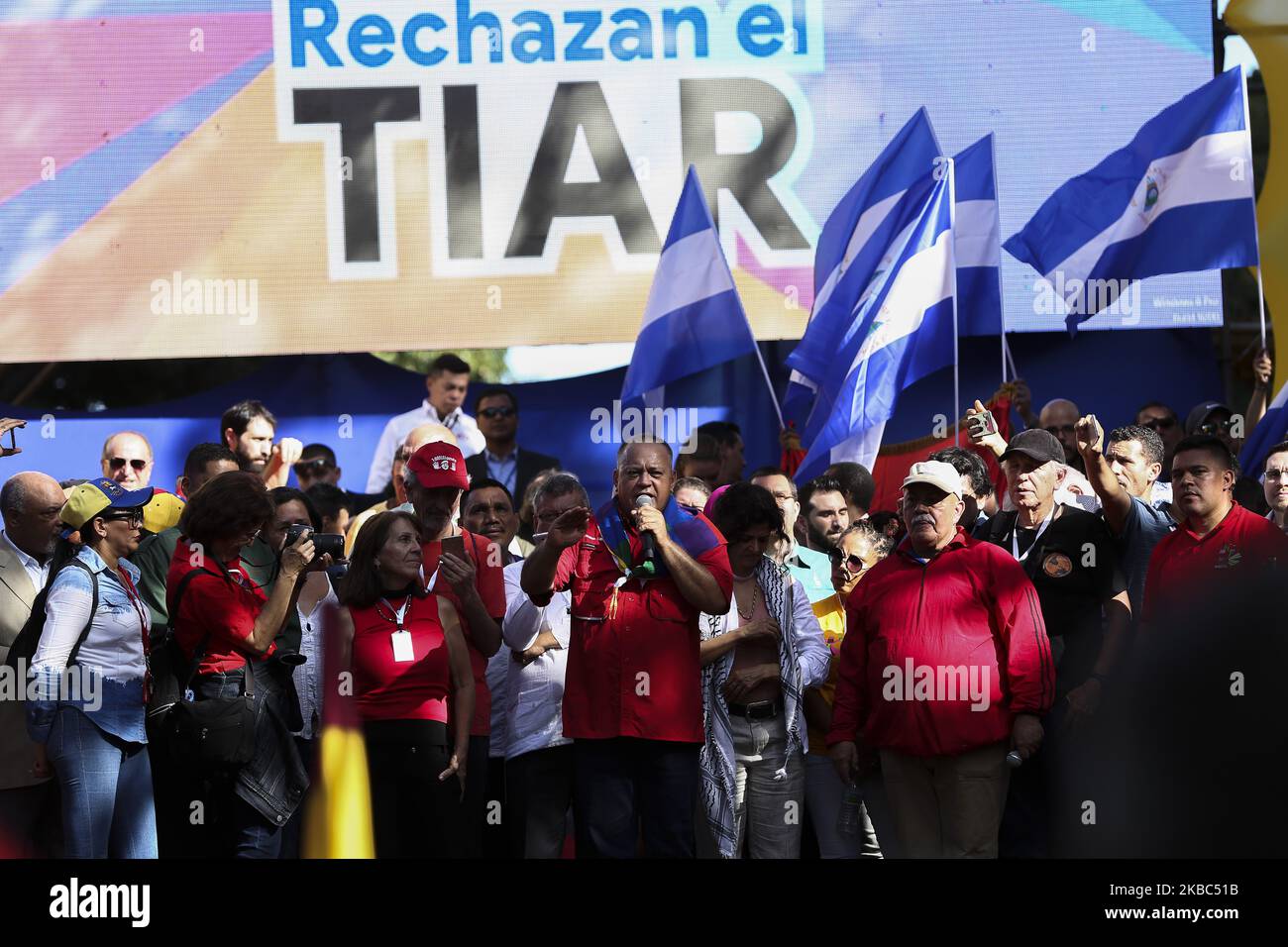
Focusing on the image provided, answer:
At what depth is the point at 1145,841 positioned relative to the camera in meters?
6.77

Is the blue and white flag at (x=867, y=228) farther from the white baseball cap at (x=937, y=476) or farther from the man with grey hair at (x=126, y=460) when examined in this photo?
the man with grey hair at (x=126, y=460)

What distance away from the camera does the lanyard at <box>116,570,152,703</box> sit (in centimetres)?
638

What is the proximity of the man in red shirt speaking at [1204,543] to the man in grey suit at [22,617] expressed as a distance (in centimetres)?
437

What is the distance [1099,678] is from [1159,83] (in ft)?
19.6

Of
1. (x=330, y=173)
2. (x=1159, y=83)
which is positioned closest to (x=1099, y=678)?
(x=1159, y=83)

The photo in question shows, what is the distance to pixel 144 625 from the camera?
6.45 metres

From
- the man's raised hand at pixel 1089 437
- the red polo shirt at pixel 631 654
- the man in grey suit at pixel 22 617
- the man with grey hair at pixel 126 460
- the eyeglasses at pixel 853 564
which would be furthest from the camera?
the man with grey hair at pixel 126 460

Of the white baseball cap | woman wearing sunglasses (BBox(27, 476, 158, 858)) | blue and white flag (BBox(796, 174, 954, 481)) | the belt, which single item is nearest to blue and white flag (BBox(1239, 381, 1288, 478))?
blue and white flag (BBox(796, 174, 954, 481))

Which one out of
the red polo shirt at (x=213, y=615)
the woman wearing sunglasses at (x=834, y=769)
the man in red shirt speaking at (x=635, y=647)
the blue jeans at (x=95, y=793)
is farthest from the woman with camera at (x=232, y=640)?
the woman wearing sunglasses at (x=834, y=769)

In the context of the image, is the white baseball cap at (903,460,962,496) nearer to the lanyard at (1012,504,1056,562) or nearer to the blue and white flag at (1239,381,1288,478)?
the lanyard at (1012,504,1056,562)

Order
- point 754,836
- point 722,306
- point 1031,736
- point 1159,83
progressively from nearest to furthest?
point 1031,736, point 754,836, point 722,306, point 1159,83

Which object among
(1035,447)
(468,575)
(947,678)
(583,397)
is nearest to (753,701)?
(947,678)

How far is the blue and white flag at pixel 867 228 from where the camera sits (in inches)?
382

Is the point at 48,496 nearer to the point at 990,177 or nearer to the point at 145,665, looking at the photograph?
the point at 145,665
